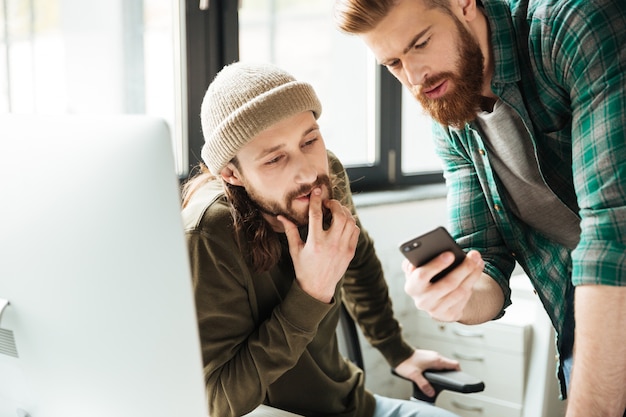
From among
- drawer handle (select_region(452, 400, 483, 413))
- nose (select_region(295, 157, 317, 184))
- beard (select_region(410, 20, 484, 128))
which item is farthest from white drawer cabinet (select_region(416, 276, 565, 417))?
nose (select_region(295, 157, 317, 184))

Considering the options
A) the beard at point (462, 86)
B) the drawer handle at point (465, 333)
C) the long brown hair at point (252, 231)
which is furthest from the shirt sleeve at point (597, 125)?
the drawer handle at point (465, 333)

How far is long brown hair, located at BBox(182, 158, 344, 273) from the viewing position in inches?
56.7

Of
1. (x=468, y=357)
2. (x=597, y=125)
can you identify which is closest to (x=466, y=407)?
(x=468, y=357)

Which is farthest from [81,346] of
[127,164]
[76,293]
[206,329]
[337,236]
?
[337,236]

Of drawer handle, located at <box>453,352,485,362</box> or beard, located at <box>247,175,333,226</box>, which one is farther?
drawer handle, located at <box>453,352,485,362</box>

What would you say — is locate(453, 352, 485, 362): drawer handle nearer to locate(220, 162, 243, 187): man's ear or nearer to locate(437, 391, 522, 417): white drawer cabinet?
locate(437, 391, 522, 417): white drawer cabinet

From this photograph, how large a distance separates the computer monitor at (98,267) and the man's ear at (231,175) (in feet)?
2.14

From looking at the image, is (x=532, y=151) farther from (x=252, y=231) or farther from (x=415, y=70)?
(x=252, y=231)

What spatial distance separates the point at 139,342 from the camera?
820 millimetres

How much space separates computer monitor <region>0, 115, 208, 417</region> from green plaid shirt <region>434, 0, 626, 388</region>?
64 cm

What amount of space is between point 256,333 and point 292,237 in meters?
0.19

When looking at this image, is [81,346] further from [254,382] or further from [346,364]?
[346,364]

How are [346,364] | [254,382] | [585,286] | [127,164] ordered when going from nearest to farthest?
[127,164], [585,286], [254,382], [346,364]

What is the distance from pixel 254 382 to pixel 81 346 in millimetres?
503
